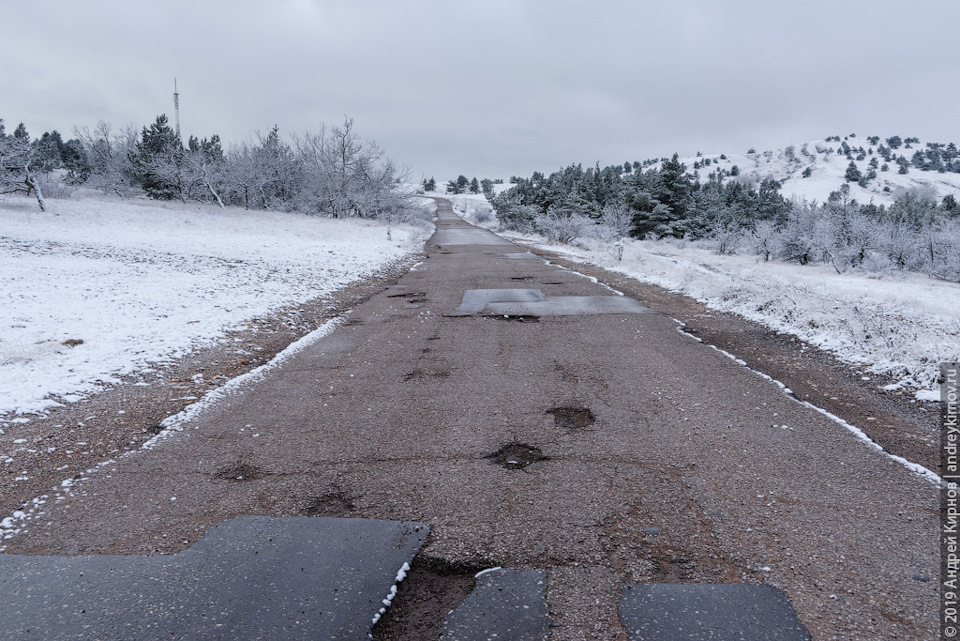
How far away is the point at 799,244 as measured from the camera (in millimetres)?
31719

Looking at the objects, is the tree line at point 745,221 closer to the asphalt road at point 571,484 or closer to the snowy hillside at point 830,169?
the asphalt road at point 571,484

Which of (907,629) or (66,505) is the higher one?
(907,629)

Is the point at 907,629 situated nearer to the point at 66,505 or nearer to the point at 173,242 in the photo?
the point at 66,505

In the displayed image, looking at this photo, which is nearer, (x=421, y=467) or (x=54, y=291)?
(x=421, y=467)

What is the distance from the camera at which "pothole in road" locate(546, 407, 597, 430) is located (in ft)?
14.3

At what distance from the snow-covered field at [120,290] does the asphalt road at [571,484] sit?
1993mm

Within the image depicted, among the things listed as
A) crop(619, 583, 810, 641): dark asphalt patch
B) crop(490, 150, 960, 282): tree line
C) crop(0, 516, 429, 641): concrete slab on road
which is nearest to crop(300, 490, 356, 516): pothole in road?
crop(0, 516, 429, 641): concrete slab on road

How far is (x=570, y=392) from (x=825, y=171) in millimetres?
176209

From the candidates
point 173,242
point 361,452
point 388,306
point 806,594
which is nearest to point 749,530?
point 806,594

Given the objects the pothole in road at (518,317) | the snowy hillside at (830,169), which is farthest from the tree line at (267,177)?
the snowy hillside at (830,169)

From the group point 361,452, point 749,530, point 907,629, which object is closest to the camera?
point 907,629

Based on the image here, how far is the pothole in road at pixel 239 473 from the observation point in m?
3.52

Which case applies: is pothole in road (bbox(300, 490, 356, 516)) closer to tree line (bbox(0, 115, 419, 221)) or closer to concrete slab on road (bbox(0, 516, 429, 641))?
concrete slab on road (bbox(0, 516, 429, 641))

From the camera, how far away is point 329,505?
315 centimetres
